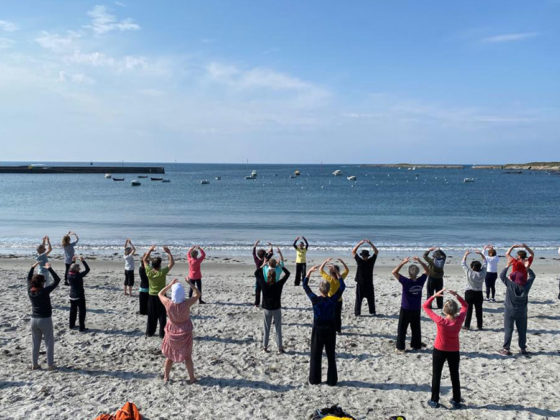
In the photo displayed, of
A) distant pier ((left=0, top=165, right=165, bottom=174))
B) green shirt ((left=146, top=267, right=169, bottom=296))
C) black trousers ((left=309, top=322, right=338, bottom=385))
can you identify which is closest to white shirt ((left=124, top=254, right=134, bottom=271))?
green shirt ((left=146, top=267, right=169, bottom=296))

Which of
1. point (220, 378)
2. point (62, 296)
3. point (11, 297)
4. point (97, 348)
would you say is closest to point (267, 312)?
point (220, 378)

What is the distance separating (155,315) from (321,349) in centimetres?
394

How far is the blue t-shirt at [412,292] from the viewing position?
796cm

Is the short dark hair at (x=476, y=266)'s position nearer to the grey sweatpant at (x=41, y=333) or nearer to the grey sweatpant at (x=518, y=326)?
the grey sweatpant at (x=518, y=326)

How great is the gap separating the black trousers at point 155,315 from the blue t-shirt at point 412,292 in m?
4.89

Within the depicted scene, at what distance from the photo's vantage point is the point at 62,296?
12.3 meters

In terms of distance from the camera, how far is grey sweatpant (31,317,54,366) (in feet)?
23.5

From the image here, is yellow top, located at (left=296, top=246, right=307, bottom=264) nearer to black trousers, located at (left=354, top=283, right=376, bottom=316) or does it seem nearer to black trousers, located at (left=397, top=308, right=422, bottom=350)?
black trousers, located at (left=354, top=283, right=376, bottom=316)

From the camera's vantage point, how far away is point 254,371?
297 inches

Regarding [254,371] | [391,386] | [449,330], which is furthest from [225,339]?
[449,330]

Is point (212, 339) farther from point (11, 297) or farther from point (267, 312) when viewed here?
point (11, 297)

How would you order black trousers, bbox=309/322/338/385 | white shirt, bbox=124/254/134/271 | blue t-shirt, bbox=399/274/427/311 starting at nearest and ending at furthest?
black trousers, bbox=309/322/338/385
blue t-shirt, bbox=399/274/427/311
white shirt, bbox=124/254/134/271

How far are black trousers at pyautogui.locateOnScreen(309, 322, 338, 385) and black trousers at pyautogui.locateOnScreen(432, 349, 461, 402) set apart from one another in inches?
60.0

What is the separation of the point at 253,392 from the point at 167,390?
1373 millimetres
